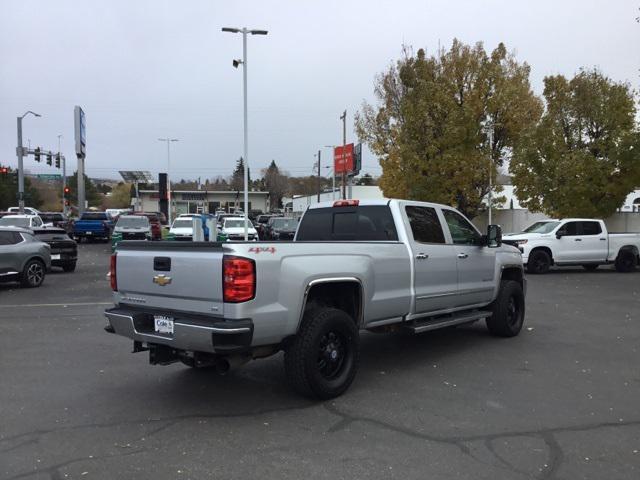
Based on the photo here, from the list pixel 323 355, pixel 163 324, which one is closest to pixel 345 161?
pixel 323 355

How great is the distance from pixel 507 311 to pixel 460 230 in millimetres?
1533

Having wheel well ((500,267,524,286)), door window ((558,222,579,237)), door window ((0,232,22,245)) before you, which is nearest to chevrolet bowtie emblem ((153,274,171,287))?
wheel well ((500,267,524,286))

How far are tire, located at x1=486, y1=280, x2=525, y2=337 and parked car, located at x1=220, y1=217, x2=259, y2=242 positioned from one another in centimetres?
1991

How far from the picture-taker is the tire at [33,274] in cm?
1412

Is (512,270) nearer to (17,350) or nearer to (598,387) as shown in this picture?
(598,387)

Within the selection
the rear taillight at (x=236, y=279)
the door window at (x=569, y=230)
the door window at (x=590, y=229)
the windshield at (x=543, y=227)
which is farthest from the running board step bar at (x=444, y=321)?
the door window at (x=590, y=229)

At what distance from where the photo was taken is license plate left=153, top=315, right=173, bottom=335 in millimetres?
4914

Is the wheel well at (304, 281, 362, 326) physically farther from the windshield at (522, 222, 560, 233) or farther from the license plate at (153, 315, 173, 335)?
the windshield at (522, 222, 560, 233)

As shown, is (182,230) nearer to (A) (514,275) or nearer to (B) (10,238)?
(B) (10,238)

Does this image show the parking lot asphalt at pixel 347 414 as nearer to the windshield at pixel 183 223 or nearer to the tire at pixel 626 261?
the tire at pixel 626 261

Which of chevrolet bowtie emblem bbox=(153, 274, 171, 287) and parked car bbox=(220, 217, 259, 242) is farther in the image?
parked car bbox=(220, 217, 259, 242)

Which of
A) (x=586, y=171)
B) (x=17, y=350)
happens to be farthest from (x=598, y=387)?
(x=586, y=171)

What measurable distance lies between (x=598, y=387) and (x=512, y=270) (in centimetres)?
296

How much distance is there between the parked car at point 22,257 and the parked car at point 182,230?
10.1 meters
